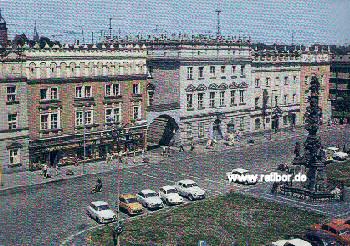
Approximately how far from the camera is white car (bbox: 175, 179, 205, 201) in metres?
27.2

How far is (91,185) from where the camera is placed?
30156 millimetres

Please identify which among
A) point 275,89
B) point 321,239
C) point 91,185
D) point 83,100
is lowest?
point 91,185

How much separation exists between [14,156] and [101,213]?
10989 millimetres

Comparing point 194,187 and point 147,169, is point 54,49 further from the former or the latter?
point 194,187

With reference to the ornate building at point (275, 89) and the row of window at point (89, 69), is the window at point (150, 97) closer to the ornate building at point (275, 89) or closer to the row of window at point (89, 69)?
the row of window at point (89, 69)

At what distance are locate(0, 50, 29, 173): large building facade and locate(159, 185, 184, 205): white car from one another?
33.0ft

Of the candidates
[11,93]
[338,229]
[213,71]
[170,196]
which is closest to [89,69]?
[11,93]

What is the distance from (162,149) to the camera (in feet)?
135

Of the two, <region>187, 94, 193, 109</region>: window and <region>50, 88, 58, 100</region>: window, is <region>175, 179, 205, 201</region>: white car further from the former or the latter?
<region>187, 94, 193, 109</region>: window

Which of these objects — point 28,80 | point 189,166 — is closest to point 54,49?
point 28,80

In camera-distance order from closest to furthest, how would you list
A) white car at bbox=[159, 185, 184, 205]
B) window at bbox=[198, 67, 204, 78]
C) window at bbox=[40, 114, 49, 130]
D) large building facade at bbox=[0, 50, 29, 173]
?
white car at bbox=[159, 185, 184, 205] < large building facade at bbox=[0, 50, 29, 173] < window at bbox=[40, 114, 49, 130] < window at bbox=[198, 67, 204, 78]

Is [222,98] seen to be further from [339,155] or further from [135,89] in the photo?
[339,155]

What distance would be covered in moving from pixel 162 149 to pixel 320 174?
1544 cm

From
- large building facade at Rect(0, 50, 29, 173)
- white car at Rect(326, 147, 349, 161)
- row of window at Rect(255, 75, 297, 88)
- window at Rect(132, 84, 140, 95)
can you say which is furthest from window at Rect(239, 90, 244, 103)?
large building facade at Rect(0, 50, 29, 173)
